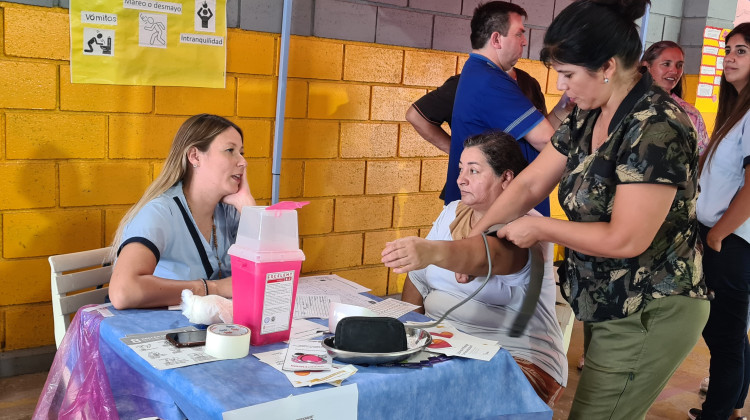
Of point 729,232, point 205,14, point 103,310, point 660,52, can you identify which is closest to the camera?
point 103,310

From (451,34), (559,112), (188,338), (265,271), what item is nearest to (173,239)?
(188,338)

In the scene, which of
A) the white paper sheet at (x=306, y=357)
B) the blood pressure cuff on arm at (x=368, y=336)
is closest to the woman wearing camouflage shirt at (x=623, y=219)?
the blood pressure cuff on arm at (x=368, y=336)

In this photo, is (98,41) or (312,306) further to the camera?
(98,41)

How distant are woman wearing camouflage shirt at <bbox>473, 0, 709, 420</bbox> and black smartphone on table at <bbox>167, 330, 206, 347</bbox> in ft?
2.51

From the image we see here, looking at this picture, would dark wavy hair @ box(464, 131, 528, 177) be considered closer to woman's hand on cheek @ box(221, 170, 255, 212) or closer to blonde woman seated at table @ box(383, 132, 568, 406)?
blonde woman seated at table @ box(383, 132, 568, 406)

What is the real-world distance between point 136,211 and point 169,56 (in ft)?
4.03

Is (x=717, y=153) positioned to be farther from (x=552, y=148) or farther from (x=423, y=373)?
(x=423, y=373)

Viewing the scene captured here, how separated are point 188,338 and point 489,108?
168cm

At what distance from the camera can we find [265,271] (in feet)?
4.34

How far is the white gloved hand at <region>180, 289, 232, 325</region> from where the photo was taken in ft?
4.89

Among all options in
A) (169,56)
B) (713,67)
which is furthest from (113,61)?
(713,67)

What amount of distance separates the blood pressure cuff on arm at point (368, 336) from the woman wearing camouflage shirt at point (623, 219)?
48 cm

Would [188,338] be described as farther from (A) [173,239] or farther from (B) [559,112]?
(B) [559,112]

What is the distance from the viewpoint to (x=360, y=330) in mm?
1342
